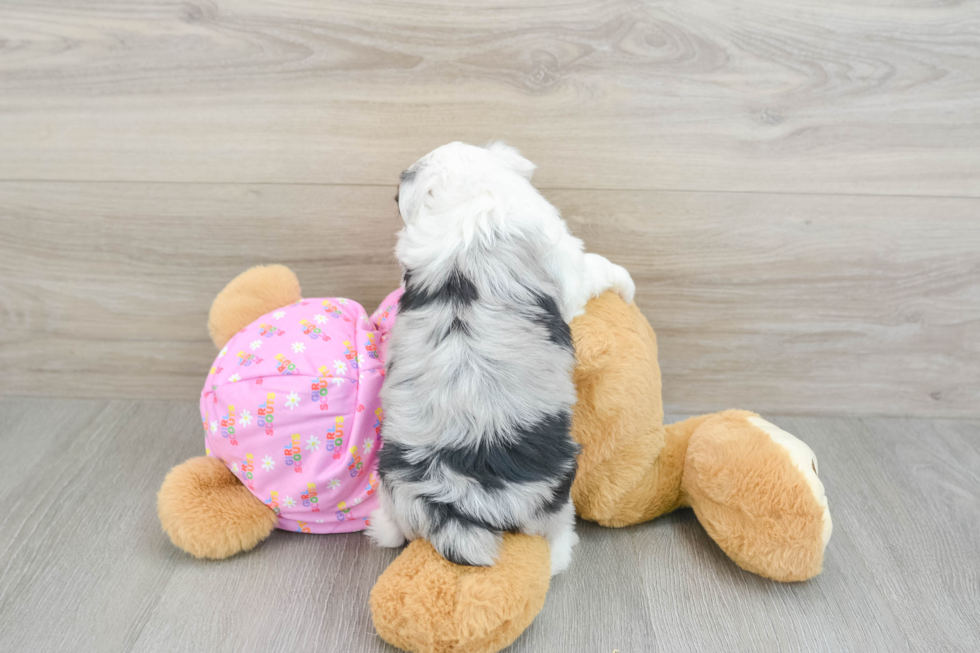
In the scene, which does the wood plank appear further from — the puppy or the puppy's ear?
the puppy

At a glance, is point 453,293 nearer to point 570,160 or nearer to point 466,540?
point 466,540

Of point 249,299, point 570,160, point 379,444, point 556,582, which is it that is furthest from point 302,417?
point 570,160

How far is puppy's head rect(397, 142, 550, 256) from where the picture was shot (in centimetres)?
84

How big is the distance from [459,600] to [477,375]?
0.87 feet

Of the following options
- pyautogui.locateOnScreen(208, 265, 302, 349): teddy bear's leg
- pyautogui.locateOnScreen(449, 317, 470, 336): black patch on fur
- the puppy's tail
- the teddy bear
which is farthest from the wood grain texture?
the puppy's tail

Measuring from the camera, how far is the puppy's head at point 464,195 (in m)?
0.84

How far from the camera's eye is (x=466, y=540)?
32.4 inches

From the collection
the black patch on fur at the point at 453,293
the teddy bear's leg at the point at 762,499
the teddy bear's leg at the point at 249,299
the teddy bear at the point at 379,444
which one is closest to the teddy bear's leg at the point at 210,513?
the teddy bear at the point at 379,444

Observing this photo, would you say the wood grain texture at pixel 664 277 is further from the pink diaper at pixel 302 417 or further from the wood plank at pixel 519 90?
the pink diaper at pixel 302 417

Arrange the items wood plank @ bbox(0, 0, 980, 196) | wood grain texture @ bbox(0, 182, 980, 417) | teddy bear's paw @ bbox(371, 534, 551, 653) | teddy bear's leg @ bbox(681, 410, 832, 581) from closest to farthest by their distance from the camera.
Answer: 1. teddy bear's paw @ bbox(371, 534, 551, 653)
2. teddy bear's leg @ bbox(681, 410, 832, 581)
3. wood plank @ bbox(0, 0, 980, 196)
4. wood grain texture @ bbox(0, 182, 980, 417)

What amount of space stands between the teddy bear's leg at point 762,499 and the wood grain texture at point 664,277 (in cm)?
36

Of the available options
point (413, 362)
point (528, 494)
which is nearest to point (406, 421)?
point (413, 362)

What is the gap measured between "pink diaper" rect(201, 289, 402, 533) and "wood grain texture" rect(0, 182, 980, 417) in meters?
0.30

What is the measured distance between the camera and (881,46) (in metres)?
1.15
